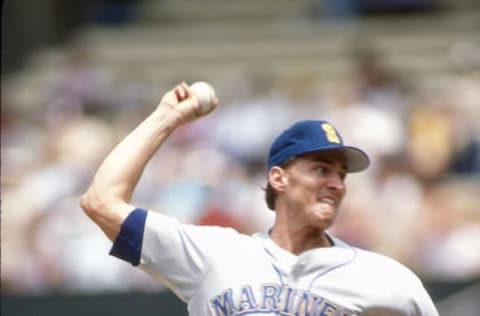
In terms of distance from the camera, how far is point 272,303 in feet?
17.7

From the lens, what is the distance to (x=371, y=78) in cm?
1238

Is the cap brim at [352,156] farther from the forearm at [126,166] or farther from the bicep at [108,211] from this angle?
the bicep at [108,211]

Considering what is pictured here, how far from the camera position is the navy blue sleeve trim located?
5.50m

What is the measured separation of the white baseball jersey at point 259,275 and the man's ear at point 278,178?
26 cm

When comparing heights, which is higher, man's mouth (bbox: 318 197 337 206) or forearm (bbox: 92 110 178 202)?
forearm (bbox: 92 110 178 202)

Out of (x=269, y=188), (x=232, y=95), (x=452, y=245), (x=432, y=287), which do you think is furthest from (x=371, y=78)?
(x=269, y=188)

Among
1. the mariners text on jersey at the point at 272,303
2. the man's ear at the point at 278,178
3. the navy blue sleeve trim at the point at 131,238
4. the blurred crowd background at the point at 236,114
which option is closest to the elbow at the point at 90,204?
the navy blue sleeve trim at the point at 131,238

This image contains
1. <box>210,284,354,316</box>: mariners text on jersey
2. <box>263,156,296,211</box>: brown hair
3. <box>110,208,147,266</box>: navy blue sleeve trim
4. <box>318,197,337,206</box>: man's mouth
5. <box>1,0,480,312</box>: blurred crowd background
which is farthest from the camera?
<box>1,0,480,312</box>: blurred crowd background

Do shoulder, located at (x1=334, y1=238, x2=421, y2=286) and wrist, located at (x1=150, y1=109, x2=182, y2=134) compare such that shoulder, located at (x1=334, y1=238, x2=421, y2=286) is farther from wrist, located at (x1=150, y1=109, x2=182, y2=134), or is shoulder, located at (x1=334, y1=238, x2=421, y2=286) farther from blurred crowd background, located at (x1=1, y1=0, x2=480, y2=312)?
blurred crowd background, located at (x1=1, y1=0, x2=480, y2=312)

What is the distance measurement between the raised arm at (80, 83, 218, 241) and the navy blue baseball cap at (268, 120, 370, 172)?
1.14 ft

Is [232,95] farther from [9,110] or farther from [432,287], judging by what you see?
[432,287]

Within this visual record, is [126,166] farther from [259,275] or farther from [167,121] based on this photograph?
[259,275]

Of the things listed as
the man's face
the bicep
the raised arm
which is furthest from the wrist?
the man's face

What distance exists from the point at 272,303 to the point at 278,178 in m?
0.56
